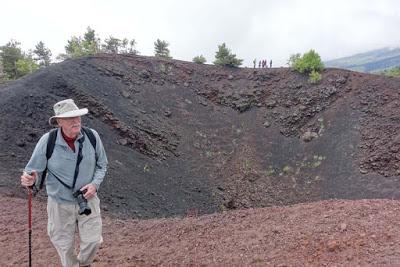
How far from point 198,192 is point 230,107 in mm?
8172

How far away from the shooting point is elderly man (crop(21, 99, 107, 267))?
4.43 metres

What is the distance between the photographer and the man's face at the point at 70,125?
4.43 metres

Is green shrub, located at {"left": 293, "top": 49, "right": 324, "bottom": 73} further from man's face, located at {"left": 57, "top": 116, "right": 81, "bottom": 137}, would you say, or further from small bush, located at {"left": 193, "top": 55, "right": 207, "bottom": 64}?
man's face, located at {"left": 57, "top": 116, "right": 81, "bottom": 137}

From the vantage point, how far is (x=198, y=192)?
16156 mm

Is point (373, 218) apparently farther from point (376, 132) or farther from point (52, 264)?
point (376, 132)

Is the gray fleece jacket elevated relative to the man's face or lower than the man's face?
lower

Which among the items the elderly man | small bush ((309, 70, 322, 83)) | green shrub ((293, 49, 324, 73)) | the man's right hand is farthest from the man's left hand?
green shrub ((293, 49, 324, 73))

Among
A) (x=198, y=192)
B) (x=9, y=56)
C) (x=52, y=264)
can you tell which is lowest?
(x=198, y=192)

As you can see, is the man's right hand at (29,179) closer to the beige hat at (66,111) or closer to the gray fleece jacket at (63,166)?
the gray fleece jacket at (63,166)

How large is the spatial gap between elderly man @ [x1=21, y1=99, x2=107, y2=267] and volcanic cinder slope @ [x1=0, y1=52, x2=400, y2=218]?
7222 millimetres

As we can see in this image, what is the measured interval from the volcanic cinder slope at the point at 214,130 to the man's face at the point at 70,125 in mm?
7648

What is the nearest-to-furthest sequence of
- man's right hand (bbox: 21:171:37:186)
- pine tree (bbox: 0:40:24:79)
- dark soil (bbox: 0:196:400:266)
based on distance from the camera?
man's right hand (bbox: 21:171:37:186) < dark soil (bbox: 0:196:400:266) < pine tree (bbox: 0:40:24:79)

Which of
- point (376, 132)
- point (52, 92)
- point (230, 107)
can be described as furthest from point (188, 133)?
point (376, 132)

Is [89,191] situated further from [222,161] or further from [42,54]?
[42,54]
